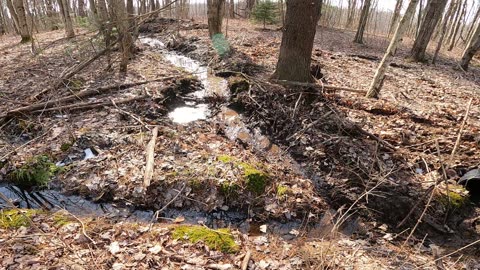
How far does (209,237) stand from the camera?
152 inches

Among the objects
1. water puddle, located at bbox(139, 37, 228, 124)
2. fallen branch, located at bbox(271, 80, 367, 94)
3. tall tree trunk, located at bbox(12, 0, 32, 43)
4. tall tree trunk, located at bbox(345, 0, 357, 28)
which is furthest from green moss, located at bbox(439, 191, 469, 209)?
tall tree trunk, located at bbox(345, 0, 357, 28)

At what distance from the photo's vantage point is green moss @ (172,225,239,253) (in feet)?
12.3

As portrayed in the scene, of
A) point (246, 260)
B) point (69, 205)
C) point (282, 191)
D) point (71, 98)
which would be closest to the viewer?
point (246, 260)

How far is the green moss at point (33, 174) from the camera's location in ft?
15.6

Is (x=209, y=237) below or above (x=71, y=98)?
below

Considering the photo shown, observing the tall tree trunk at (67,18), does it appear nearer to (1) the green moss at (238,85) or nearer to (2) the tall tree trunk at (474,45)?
(1) the green moss at (238,85)

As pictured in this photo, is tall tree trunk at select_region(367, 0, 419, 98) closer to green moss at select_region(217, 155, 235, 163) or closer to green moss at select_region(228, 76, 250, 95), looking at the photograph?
green moss at select_region(228, 76, 250, 95)

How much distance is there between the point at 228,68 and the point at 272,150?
482 cm

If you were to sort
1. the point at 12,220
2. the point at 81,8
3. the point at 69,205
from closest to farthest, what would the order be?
the point at 12,220 < the point at 69,205 < the point at 81,8

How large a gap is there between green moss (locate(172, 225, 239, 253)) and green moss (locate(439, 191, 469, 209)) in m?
3.39

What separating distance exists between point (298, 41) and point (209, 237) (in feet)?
17.2

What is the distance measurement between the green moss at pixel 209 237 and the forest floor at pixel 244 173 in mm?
16

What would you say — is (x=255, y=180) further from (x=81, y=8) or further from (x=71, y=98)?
(x=81, y=8)

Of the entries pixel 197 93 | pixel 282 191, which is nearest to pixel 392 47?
pixel 282 191
